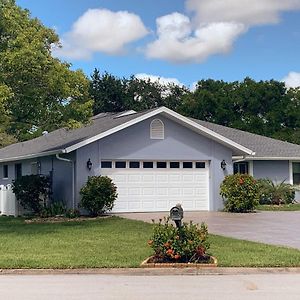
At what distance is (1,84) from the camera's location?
58.1ft

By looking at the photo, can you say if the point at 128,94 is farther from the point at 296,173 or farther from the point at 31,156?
the point at 31,156

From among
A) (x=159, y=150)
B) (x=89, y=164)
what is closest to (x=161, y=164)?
(x=159, y=150)

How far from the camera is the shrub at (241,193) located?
77.8 feet

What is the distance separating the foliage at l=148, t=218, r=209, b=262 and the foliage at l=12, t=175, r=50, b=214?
12629mm

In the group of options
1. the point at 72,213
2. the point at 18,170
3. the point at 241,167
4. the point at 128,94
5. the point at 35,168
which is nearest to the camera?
the point at 72,213

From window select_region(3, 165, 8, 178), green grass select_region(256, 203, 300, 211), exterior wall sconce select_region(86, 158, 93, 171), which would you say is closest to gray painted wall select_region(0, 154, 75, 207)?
exterior wall sconce select_region(86, 158, 93, 171)

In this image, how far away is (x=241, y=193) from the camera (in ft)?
77.9

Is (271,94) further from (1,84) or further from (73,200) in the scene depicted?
(1,84)

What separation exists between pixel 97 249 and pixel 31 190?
1097cm

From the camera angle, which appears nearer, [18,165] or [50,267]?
[50,267]
